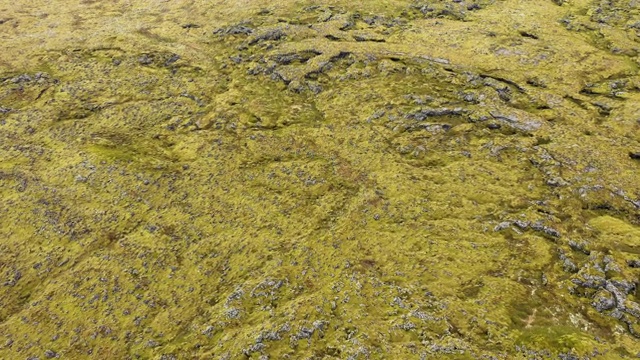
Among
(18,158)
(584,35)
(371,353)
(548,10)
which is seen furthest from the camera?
(548,10)

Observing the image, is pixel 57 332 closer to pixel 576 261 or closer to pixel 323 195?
pixel 323 195

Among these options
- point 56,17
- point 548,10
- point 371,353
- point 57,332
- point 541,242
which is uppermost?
point 548,10

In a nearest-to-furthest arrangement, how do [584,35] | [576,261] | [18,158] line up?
[576,261] → [18,158] → [584,35]

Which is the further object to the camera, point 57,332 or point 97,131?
point 97,131

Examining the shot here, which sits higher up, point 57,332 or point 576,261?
point 576,261

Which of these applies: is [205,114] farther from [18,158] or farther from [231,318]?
[231,318]

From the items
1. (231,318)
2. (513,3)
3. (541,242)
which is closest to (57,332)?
(231,318)

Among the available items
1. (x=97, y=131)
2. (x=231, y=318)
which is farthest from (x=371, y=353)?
(x=97, y=131)
